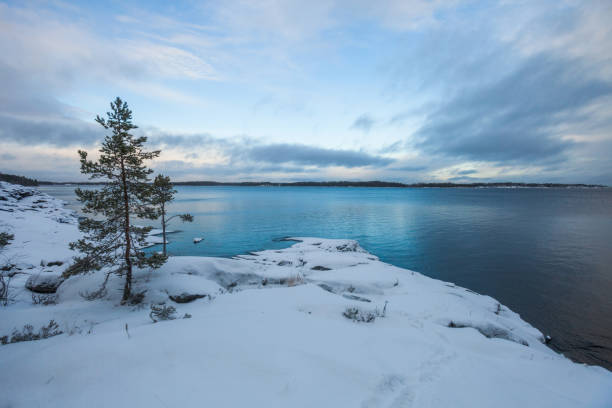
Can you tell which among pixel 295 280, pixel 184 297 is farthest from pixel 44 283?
pixel 295 280

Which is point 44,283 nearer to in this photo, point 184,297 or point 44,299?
point 44,299

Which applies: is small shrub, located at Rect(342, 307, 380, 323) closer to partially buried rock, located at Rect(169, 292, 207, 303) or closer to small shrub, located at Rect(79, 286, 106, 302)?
partially buried rock, located at Rect(169, 292, 207, 303)

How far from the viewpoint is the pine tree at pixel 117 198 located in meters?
8.70

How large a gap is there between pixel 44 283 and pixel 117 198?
5.76m

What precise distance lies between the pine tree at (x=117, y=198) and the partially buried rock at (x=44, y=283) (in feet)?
10.00

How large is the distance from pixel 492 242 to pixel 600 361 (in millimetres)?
26224

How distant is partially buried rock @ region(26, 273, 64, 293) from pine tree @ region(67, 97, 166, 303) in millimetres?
3048

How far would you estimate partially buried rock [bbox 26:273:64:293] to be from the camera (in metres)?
10.2

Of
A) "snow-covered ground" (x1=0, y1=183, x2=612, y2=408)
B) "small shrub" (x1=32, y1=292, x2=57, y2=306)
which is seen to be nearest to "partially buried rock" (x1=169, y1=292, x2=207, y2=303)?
"snow-covered ground" (x1=0, y1=183, x2=612, y2=408)

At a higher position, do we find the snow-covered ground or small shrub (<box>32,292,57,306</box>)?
the snow-covered ground

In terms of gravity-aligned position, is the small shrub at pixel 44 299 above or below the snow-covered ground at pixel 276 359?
below

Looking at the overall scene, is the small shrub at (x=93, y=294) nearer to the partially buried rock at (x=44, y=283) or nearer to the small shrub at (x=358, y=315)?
the partially buried rock at (x=44, y=283)

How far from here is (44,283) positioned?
10297mm

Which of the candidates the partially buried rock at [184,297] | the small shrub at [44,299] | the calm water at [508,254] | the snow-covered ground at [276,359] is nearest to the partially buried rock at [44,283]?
the small shrub at [44,299]
